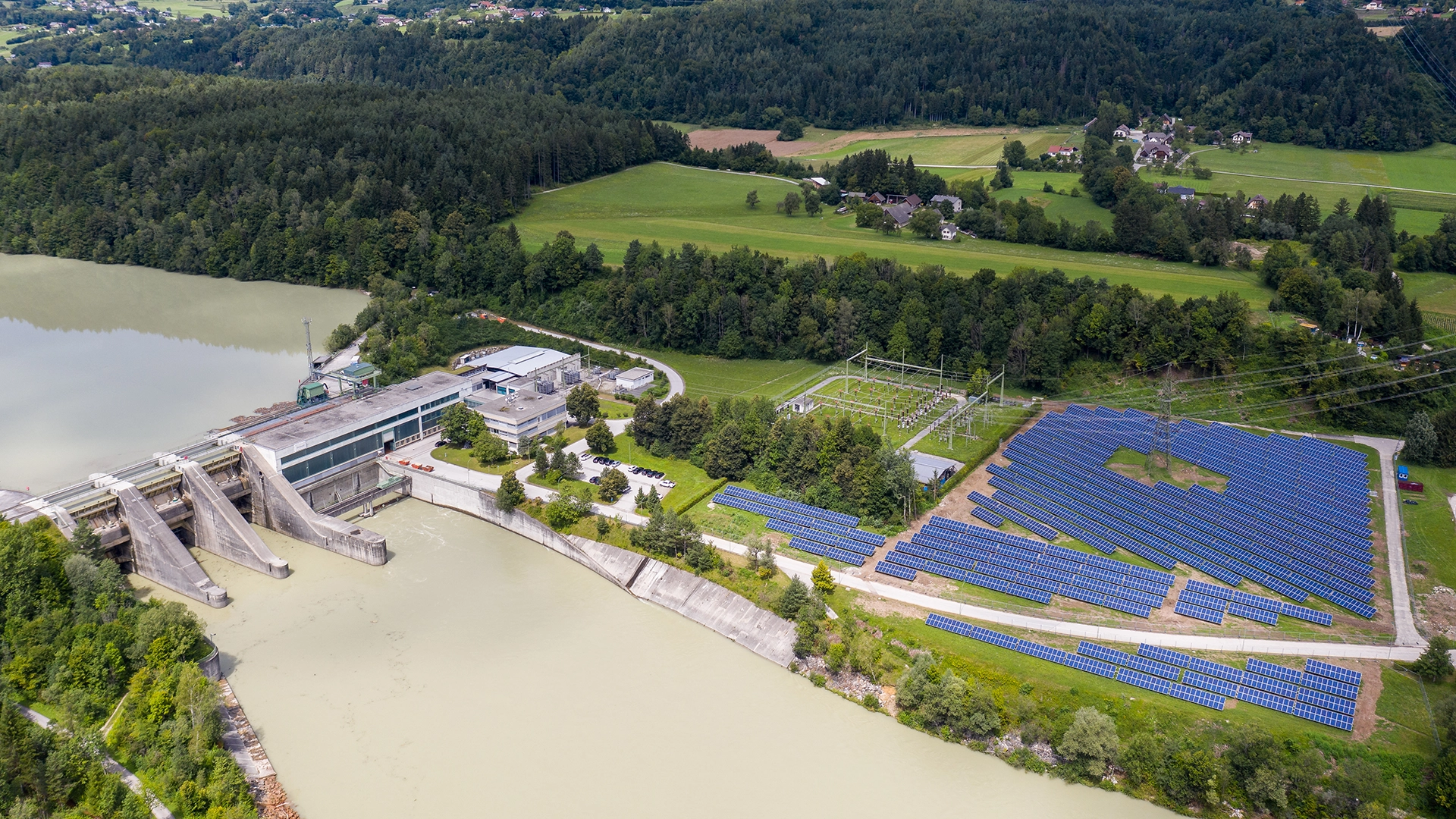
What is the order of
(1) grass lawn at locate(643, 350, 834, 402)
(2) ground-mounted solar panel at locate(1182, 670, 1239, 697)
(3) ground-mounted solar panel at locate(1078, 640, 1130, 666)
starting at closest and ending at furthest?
(2) ground-mounted solar panel at locate(1182, 670, 1239, 697) < (3) ground-mounted solar panel at locate(1078, 640, 1130, 666) < (1) grass lawn at locate(643, 350, 834, 402)

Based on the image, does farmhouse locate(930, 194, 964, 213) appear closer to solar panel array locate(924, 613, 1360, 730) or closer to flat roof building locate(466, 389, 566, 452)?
flat roof building locate(466, 389, 566, 452)

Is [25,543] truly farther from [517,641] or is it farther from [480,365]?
[480,365]

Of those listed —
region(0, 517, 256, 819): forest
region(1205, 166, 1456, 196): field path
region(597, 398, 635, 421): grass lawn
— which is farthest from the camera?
region(1205, 166, 1456, 196): field path

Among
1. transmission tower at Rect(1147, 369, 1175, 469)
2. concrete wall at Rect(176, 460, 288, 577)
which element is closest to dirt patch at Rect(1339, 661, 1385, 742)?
transmission tower at Rect(1147, 369, 1175, 469)

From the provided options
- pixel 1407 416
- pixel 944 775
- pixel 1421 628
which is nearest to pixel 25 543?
pixel 944 775

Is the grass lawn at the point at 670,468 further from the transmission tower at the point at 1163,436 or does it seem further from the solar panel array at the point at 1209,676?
the transmission tower at the point at 1163,436

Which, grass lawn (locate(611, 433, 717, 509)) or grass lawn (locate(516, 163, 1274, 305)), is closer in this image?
grass lawn (locate(611, 433, 717, 509))

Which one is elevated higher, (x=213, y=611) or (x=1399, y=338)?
(x=1399, y=338)

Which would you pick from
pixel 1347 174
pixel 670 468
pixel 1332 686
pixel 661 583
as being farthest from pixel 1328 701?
pixel 1347 174
